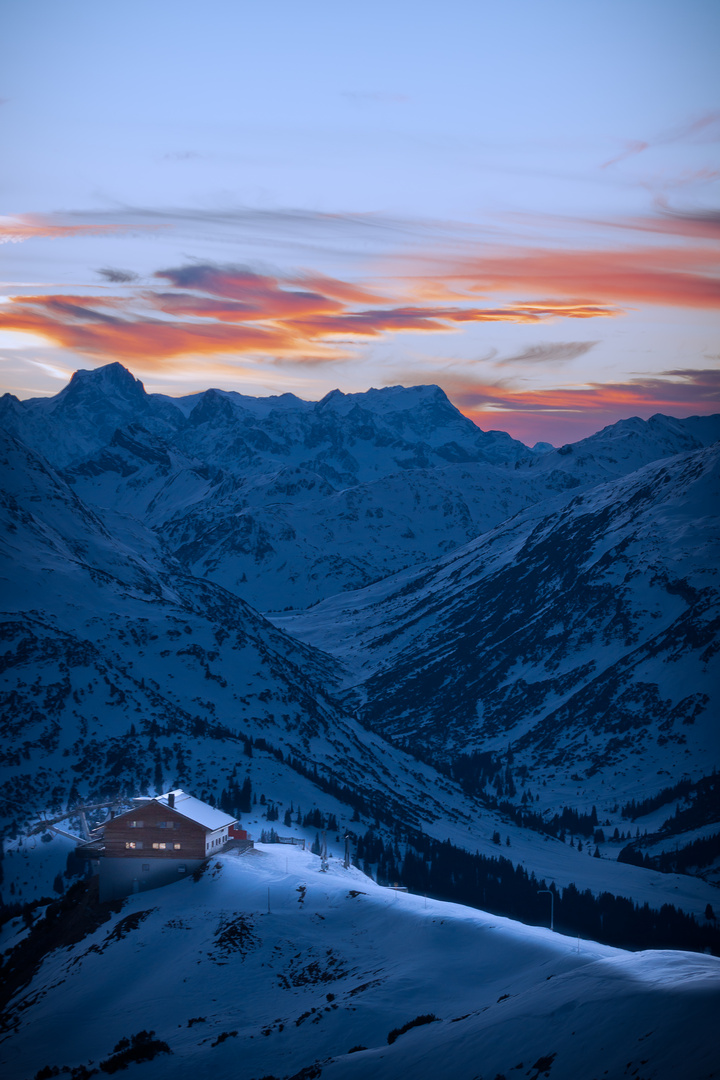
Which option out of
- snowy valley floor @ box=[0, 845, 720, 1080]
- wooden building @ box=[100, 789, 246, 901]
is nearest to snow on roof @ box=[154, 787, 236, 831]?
wooden building @ box=[100, 789, 246, 901]

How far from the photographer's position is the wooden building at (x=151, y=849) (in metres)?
98.4


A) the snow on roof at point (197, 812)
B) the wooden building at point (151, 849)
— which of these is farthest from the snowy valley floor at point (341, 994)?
the snow on roof at point (197, 812)

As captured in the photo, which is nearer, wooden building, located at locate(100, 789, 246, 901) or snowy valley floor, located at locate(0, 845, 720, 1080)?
snowy valley floor, located at locate(0, 845, 720, 1080)

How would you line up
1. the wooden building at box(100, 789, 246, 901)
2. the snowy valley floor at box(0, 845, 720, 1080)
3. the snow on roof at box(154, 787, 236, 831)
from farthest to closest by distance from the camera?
the snow on roof at box(154, 787, 236, 831) → the wooden building at box(100, 789, 246, 901) → the snowy valley floor at box(0, 845, 720, 1080)

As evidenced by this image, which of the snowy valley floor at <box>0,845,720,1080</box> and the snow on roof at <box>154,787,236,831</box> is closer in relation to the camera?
the snowy valley floor at <box>0,845,720,1080</box>

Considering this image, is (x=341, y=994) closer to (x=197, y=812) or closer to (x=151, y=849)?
(x=151, y=849)

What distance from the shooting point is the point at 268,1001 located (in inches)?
2842

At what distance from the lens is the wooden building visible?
9844 cm

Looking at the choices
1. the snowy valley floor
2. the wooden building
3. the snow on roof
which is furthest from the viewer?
the snow on roof

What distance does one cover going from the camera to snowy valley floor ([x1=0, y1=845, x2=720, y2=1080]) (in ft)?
167

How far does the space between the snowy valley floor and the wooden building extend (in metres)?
2.72

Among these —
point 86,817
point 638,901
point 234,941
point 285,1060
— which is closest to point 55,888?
point 86,817

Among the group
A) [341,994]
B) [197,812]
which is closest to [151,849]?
[197,812]

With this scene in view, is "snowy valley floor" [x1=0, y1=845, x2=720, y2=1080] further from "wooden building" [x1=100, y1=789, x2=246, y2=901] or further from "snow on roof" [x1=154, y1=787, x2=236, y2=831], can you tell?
"snow on roof" [x1=154, y1=787, x2=236, y2=831]
